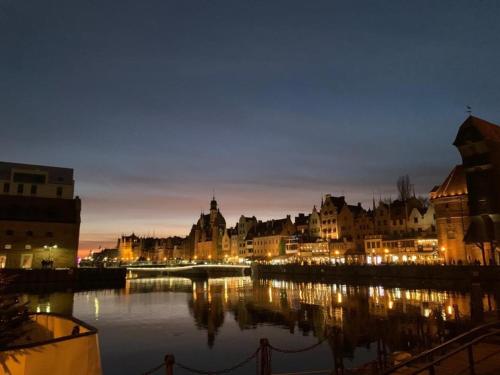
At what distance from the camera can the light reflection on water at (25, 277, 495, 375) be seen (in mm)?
23016

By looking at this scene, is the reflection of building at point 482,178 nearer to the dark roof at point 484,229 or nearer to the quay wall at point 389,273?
the dark roof at point 484,229

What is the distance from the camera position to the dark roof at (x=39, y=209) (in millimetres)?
74375

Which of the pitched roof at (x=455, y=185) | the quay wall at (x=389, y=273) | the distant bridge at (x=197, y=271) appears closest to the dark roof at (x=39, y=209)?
the distant bridge at (x=197, y=271)

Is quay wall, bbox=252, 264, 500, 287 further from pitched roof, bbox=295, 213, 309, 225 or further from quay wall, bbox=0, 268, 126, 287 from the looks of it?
quay wall, bbox=0, 268, 126, 287

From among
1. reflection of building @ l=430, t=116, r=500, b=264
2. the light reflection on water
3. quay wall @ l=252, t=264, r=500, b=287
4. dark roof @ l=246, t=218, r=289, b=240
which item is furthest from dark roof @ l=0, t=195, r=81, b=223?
reflection of building @ l=430, t=116, r=500, b=264

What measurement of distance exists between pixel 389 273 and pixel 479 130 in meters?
28.4

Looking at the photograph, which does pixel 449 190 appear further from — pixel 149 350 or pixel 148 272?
pixel 148 272

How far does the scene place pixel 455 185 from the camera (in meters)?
71.2

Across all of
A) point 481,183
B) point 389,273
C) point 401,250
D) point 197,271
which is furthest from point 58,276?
point 481,183

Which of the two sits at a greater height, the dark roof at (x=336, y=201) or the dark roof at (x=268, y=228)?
the dark roof at (x=336, y=201)

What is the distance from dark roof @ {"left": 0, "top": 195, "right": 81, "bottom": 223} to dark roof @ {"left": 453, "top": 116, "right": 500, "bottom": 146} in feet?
228

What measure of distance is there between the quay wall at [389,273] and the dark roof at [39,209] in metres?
48.0

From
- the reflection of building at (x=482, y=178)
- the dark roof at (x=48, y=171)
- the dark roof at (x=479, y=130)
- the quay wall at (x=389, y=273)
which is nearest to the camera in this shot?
the quay wall at (x=389, y=273)

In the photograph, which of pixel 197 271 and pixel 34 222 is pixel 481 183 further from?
pixel 197 271
